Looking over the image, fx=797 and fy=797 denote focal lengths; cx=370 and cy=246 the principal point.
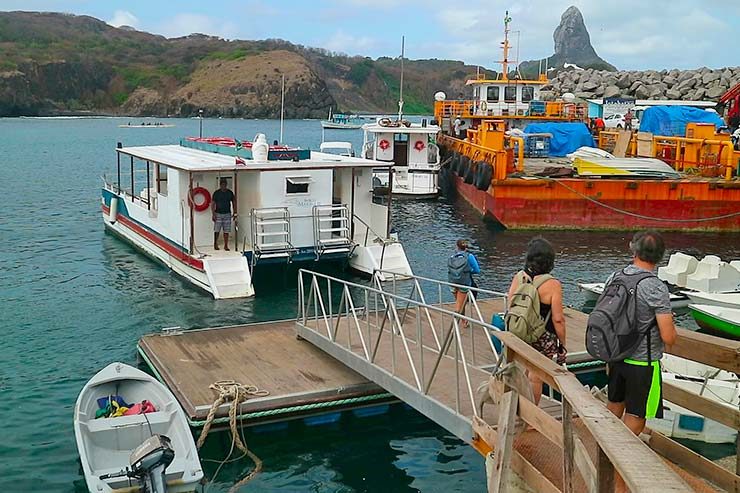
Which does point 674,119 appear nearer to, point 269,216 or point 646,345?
point 269,216

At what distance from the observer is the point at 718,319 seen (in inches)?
539

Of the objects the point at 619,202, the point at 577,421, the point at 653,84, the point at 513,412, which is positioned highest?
the point at 653,84

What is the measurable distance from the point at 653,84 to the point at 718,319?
61063 mm

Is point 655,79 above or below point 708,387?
above

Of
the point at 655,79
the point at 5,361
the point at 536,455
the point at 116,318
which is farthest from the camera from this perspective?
the point at 655,79

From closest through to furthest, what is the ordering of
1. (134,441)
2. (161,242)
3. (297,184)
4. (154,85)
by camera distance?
(134,441) < (297,184) < (161,242) < (154,85)

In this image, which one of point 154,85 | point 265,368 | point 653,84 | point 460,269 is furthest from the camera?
point 154,85

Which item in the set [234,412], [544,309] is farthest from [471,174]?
[544,309]

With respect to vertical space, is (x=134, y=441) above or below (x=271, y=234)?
below

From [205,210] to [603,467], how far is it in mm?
14876

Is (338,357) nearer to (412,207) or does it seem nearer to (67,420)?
(67,420)

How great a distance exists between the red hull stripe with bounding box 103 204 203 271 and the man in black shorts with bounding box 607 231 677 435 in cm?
1265

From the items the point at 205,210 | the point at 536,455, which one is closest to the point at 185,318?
the point at 205,210

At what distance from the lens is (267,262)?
17.2 meters
